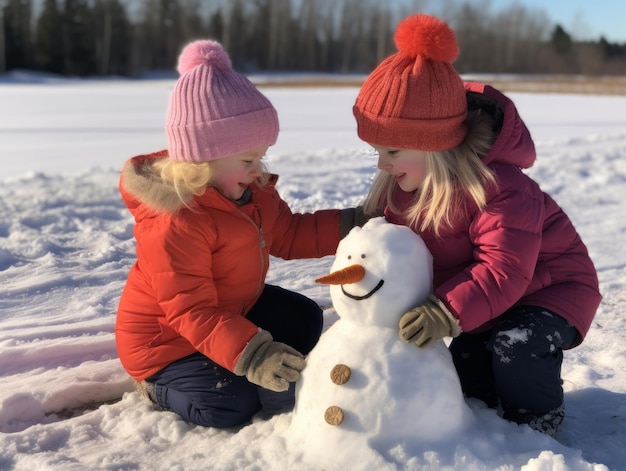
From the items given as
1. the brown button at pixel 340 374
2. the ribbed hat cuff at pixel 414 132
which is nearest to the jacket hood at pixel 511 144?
the ribbed hat cuff at pixel 414 132

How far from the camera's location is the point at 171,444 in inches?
77.2

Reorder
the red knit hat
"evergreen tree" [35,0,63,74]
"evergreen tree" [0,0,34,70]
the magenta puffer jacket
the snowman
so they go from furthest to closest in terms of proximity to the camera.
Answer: "evergreen tree" [35,0,63,74] < "evergreen tree" [0,0,34,70] < the red knit hat < the magenta puffer jacket < the snowman

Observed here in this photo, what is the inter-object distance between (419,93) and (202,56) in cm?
69

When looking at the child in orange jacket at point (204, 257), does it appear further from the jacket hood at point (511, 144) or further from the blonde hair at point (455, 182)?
the jacket hood at point (511, 144)

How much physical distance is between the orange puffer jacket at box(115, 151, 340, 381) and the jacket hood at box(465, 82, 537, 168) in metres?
0.67

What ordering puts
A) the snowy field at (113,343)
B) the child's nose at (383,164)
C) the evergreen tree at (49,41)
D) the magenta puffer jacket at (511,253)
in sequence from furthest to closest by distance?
1. the evergreen tree at (49,41)
2. the child's nose at (383,164)
3. the magenta puffer jacket at (511,253)
4. the snowy field at (113,343)

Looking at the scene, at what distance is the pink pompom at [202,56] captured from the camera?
84.8 inches

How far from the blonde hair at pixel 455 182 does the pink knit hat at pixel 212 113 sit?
0.53m

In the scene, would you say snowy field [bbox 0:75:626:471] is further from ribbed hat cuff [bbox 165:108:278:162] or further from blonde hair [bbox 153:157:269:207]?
blonde hair [bbox 153:157:269:207]

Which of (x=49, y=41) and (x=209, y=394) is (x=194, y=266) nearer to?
(x=209, y=394)

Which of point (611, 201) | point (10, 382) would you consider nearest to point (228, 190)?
point (10, 382)

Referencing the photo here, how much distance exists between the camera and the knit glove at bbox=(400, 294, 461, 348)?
173 centimetres

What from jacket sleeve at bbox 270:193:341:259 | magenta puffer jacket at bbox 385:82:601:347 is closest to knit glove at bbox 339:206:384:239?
jacket sleeve at bbox 270:193:341:259

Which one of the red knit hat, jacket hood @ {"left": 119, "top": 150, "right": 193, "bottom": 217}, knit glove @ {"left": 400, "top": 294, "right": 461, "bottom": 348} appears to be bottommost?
knit glove @ {"left": 400, "top": 294, "right": 461, "bottom": 348}
